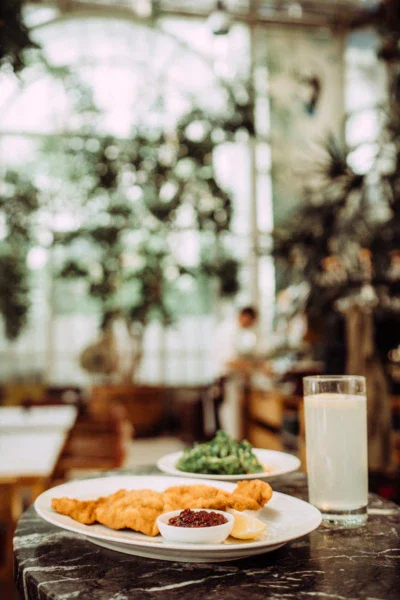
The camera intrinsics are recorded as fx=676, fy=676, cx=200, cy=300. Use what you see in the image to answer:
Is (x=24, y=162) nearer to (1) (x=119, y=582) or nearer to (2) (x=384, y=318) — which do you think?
(2) (x=384, y=318)

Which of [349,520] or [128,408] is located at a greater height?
[349,520]

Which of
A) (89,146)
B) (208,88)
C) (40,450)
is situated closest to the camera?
(40,450)

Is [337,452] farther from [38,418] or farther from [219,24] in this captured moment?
[219,24]

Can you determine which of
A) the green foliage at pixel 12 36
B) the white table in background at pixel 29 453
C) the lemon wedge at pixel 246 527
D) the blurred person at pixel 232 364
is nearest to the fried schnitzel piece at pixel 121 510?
the lemon wedge at pixel 246 527

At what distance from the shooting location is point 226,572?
85 cm

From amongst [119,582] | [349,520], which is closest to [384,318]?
[349,520]

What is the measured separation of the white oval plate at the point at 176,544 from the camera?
2.70 ft

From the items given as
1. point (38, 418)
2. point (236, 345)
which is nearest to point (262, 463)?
point (38, 418)

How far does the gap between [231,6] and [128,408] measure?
543cm

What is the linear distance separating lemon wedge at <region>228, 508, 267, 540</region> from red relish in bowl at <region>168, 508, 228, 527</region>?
3 centimetres

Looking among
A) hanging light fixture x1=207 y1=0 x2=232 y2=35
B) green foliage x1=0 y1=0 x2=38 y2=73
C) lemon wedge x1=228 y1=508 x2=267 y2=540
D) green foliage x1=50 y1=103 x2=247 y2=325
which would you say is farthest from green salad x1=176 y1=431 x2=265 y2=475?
green foliage x1=50 y1=103 x2=247 y2=325

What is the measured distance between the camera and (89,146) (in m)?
7.80

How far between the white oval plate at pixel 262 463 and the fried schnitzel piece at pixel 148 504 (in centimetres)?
14

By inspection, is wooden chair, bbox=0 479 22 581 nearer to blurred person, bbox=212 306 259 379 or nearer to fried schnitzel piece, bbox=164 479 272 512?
fried schnitzel piece, bbox=164 479 272 512
